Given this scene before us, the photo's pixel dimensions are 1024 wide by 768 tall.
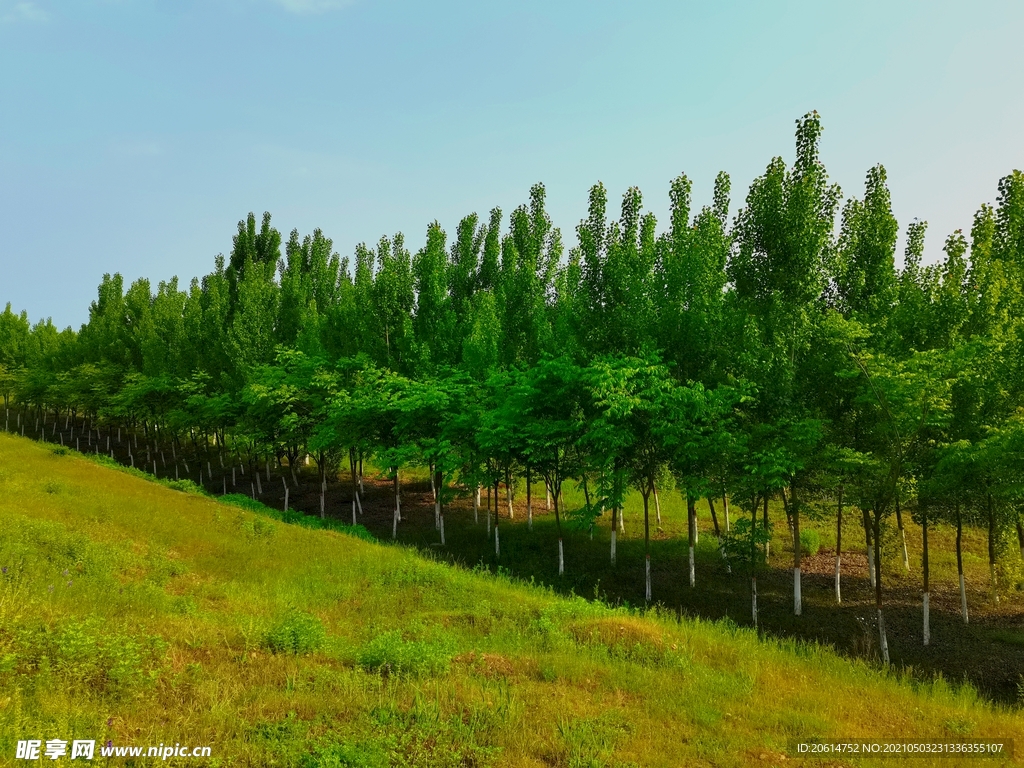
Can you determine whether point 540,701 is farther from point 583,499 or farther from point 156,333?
point 156,333

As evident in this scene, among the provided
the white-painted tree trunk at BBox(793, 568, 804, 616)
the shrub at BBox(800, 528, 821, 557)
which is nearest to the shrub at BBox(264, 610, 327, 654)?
the white-painted tree trunk at BBox(793, 568, 804, 616)

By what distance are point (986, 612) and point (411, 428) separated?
26.0 metres

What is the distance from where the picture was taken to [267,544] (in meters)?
20.0

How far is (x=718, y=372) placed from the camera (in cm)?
2286

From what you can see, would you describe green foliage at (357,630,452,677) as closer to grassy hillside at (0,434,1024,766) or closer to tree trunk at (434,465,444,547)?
grassy hillside at (0,434,1024,766)

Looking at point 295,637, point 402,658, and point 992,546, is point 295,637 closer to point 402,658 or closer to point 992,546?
point 402,658

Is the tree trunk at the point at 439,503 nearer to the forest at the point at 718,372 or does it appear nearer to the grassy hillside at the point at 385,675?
the forest at the point at 718,372

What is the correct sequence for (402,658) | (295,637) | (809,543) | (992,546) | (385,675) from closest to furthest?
1. (385,675)
2. (402,658)
3. (295,637)
4. (992,546)
5. (809,543)

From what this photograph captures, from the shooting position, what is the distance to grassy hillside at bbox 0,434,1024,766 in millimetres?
7328

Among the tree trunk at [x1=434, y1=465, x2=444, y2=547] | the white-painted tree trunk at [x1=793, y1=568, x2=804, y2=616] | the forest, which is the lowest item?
the white-painted tree trunk at [x1=793, y1=568, x2=804, y2=616]

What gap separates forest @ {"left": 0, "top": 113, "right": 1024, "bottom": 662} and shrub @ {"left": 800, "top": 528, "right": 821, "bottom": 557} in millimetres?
436

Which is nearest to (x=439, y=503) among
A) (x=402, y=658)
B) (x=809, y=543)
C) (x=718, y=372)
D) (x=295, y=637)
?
(x=718, y=372)

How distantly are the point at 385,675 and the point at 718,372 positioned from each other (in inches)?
691

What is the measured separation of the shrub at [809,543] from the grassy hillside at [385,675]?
1539cm
